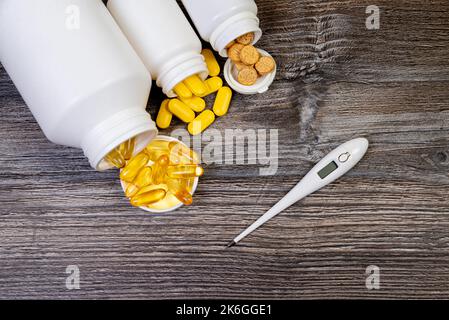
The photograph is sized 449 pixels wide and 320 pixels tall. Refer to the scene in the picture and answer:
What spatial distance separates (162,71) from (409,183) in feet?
1.61

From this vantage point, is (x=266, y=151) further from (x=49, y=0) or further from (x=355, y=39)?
(x=49, y=0)

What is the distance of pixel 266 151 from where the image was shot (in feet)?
3.27

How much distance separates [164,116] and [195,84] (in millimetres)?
86

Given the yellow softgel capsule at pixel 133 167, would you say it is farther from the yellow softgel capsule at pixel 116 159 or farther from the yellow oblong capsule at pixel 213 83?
the yellow oblong capsule at pixel 213 83

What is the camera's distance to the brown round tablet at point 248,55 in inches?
37.4

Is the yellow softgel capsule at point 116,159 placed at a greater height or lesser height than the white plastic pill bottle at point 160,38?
lesser

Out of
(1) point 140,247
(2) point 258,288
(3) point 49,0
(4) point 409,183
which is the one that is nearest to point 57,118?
(3) point 49,0

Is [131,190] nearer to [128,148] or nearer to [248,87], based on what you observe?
[128,148]

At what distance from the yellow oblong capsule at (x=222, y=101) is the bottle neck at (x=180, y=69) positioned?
0.07m

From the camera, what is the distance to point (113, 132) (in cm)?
84

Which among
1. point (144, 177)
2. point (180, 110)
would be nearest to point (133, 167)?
point (144, 177)

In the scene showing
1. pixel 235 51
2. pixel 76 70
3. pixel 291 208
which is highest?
pixel 235 51

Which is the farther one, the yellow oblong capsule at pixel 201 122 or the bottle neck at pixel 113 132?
the yellow oblong capsule at pixel 201 122

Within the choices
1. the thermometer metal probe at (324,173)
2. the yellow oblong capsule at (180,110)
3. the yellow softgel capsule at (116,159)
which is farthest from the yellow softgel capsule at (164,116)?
the thermometer metal probe at (324,173)
